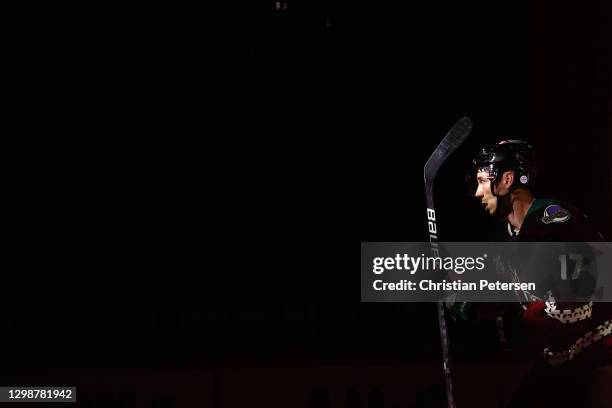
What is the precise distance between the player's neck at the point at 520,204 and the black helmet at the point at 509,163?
0.03 metres

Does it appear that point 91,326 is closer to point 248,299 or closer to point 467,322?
point 248,299

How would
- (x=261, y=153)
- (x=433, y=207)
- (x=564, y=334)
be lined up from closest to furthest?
(x=564, y=334) < (x=433, y=207) < (x=261, y=153)

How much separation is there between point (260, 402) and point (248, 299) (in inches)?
21.3

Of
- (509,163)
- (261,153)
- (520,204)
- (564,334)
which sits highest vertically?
(261,153)

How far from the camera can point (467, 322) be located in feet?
11.1

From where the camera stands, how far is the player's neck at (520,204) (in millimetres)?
2791

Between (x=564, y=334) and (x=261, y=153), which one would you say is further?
(x=261, y=153)

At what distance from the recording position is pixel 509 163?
9.41 ft

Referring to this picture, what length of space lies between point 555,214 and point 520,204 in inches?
8.0

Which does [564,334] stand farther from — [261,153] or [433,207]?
[261,153]

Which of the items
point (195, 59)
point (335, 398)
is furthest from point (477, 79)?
point (335, 398)

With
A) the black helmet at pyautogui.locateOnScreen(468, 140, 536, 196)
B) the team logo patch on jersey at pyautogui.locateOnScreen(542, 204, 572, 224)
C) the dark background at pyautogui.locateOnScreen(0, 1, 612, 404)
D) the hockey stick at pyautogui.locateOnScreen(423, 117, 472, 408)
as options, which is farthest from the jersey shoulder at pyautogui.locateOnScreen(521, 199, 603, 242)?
the dark background at pyautogui.locateOnScreen(0, 1, 612, 404)

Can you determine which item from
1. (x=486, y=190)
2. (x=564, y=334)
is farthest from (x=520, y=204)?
(x=564, y=334)

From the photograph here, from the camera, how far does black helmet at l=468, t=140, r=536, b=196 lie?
112 inches
